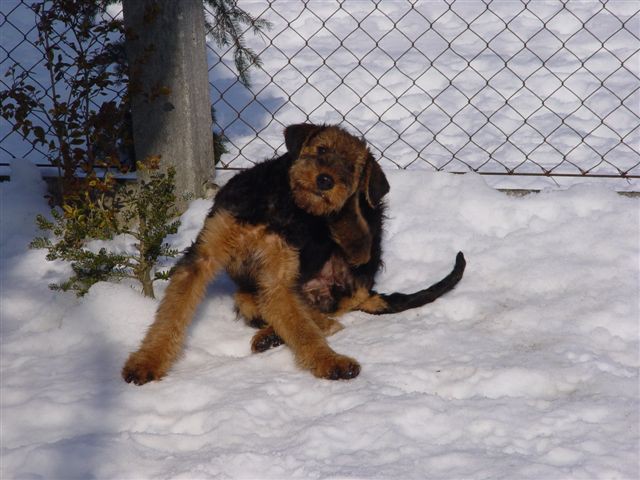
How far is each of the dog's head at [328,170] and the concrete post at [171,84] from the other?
3.50 feet

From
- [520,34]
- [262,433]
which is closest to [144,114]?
[262,433]

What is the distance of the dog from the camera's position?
3.43m

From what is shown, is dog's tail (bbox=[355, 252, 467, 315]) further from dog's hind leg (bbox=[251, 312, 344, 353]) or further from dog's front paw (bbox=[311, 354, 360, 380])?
dog's front paw (bbox=[311, 354, 360, 380])

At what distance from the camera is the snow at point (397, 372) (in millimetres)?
2670

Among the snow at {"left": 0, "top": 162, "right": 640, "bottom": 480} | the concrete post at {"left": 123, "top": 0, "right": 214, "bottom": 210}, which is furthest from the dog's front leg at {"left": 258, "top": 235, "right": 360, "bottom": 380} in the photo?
the concrete post at {"left": 123, "top": 0, "right": 214, "bottom": 210}

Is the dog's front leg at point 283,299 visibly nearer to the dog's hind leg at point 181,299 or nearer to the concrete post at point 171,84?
the dog's hind leg at point 181,299

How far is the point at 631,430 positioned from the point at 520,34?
200 inches

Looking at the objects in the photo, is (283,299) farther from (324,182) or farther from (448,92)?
(448,92)

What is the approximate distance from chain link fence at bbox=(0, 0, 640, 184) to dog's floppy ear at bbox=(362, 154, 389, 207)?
1.51 m

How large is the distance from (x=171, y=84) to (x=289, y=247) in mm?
1359

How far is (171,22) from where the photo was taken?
4391 millimetres

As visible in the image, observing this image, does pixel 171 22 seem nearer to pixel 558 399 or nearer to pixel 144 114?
pixel 144 114

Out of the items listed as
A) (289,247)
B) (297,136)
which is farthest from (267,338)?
(297,136)

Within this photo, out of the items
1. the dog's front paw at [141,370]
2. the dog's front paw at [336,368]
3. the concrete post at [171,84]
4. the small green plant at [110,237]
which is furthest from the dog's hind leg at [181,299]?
the concrete post at [171,84]
